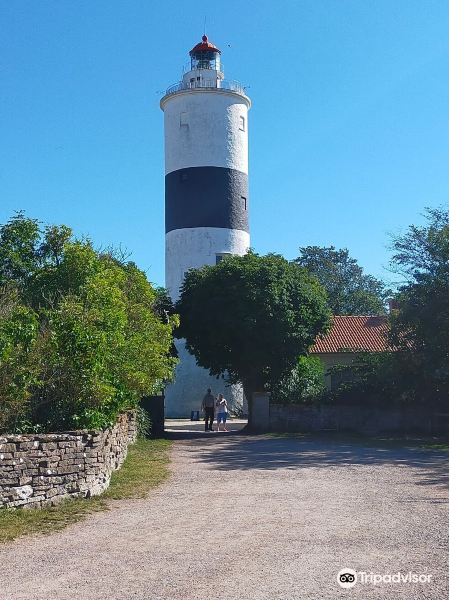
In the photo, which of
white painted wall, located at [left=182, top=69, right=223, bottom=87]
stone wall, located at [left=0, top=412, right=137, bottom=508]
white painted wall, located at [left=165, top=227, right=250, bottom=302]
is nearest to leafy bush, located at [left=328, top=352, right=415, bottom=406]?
white painted wall, located at [left=165, top=227, right=250, bottom=302]

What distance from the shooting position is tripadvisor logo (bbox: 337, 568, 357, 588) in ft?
22.1

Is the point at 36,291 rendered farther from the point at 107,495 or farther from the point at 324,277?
the point at 324,277

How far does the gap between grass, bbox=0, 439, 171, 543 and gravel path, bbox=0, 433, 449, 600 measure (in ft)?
0.92

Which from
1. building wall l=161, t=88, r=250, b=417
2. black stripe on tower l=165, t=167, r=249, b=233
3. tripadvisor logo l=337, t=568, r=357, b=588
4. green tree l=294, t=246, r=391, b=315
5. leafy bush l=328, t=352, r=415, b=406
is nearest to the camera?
tripadvisor logo l=337, t=568, r=357, b=588

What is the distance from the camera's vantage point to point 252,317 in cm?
2552

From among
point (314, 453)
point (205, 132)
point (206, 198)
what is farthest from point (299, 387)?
point (205, 132)

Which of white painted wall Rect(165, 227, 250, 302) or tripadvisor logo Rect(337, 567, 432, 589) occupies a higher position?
white painted wall Rect(165, 227, 250, 302)

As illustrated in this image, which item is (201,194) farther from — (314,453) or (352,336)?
(314,453)

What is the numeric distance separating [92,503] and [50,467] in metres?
0.90

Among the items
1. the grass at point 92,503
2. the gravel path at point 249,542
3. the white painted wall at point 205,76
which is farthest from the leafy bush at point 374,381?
the white painted wall at point 205,76

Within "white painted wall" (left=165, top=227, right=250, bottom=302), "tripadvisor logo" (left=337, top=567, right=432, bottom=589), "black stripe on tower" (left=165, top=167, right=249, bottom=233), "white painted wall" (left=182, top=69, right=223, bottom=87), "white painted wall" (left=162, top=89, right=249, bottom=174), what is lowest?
"tripadvisor logo" (left=337, top=567, right=432, bottom=589)

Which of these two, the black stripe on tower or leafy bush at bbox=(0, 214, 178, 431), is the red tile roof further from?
leafy bush at bbox=(0, 214, 178, 431)

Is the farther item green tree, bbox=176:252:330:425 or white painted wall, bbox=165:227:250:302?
white painted wall, bbox=165:227:250:302

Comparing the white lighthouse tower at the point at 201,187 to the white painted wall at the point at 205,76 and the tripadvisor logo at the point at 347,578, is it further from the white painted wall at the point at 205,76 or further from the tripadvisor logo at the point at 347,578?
the tripadvisor logo at the point at 347,578
